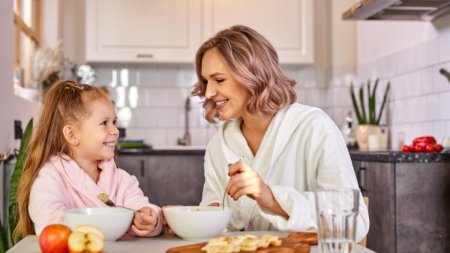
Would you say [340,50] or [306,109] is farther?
[340,50]

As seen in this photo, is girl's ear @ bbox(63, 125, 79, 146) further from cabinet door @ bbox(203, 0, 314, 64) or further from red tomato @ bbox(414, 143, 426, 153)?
cabinet door @ bbox(203, 0, 314, 64)

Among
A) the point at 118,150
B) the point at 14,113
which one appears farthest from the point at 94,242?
the point at 118,150

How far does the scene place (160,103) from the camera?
16.5 feet

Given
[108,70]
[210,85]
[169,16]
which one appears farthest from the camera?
[108,70]

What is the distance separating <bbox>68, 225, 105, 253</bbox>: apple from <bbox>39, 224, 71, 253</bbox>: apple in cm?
2

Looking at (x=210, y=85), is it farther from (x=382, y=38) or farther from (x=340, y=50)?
(x=340, y=50)

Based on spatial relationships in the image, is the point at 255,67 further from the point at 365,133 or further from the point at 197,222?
the point at 365,133

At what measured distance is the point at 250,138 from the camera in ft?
6.43

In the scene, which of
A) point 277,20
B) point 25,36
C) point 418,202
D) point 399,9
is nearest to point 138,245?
point 418,202

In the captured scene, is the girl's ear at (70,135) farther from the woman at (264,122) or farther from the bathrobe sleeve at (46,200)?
the woman at (264,122)

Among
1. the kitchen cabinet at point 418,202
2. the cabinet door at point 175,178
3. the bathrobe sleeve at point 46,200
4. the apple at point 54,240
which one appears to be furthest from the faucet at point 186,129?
the apple at point 54,240

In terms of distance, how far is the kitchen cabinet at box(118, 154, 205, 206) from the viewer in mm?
4199

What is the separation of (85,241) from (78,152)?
2.33 feet

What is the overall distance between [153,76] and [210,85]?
3215 mm
